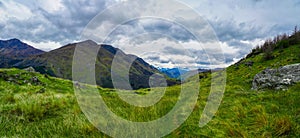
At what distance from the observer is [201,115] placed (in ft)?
20.2

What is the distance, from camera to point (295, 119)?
5137 millimetres

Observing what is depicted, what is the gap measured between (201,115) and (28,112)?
474cm

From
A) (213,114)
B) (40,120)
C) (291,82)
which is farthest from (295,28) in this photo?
(40,120)

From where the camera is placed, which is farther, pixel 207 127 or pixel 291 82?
pixel 291 82

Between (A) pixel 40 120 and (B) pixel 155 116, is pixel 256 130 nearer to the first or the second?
(B) pixel 155 116

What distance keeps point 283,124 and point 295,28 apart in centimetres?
5216

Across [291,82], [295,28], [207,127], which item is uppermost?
[295,28]

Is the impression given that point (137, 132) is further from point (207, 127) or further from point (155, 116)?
point (207, 127)

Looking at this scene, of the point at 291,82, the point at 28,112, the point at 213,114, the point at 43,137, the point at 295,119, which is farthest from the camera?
the point at 291,82

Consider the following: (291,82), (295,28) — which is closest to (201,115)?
(291,82)

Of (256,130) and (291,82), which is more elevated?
(291,82)

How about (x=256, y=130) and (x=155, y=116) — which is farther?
(x=155, y=116)

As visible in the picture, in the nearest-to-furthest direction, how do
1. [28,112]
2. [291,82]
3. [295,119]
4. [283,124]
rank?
[283,124]
[295,119]
[28,112]
[291,82]

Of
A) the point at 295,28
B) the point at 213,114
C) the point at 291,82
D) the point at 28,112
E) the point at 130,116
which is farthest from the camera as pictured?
the point at 295,28
